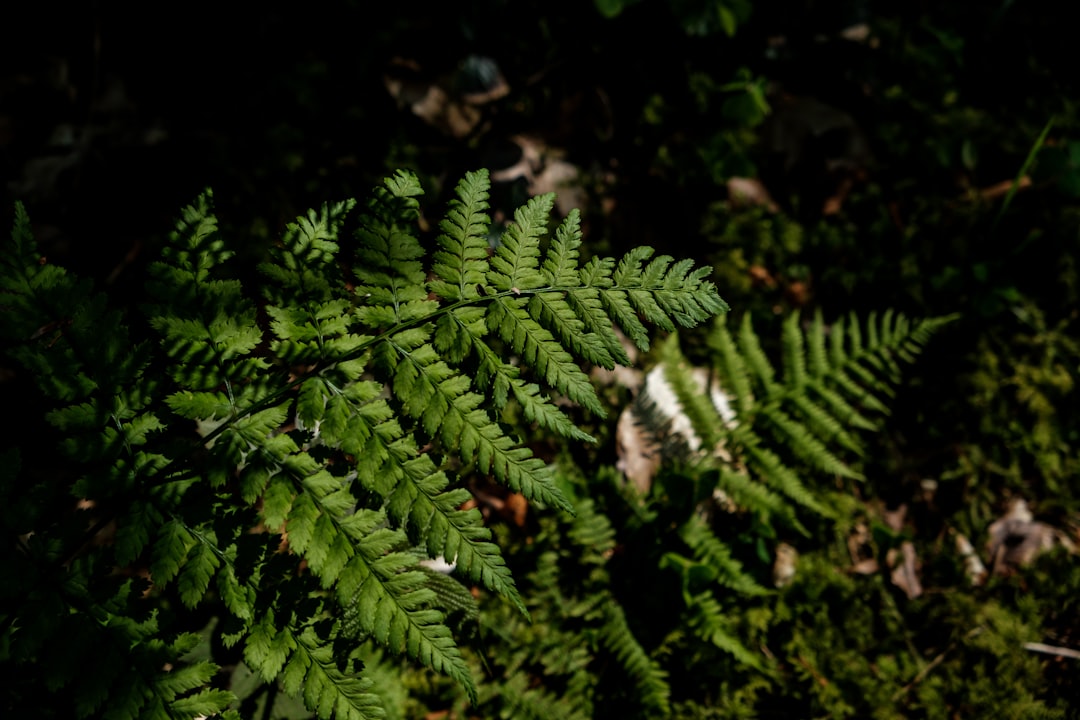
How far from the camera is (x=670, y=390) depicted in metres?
3.24

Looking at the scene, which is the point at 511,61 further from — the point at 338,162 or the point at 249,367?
the point at 249,367

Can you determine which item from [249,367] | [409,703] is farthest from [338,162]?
[409,703]

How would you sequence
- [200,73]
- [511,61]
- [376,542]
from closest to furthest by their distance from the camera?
1. [376,542]
2. [200,73]
3. [511,61]

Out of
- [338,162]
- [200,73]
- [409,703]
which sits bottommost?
[409,703]

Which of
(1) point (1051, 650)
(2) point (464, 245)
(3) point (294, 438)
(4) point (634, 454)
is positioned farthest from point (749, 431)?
(3) point (294, 438)

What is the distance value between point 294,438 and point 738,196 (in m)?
3.14

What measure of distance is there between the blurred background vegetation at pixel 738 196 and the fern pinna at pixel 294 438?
1.08 metres

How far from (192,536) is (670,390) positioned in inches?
87.0

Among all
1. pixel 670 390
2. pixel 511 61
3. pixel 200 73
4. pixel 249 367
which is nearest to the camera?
pixel 249 367

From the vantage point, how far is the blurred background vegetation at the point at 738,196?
119 inches

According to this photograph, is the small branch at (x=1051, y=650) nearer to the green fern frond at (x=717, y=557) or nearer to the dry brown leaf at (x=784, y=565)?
the dry brown leaf at (x=784, y=565)

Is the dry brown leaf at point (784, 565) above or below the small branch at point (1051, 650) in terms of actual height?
above

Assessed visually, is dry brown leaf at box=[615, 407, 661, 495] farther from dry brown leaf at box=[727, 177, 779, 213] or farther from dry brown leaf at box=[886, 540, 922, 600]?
dry brown leaf at box=[727, 177, 779, 213]

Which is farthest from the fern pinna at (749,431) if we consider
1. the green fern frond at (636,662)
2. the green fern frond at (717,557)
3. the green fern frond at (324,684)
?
the green fern frond at (324,684)
